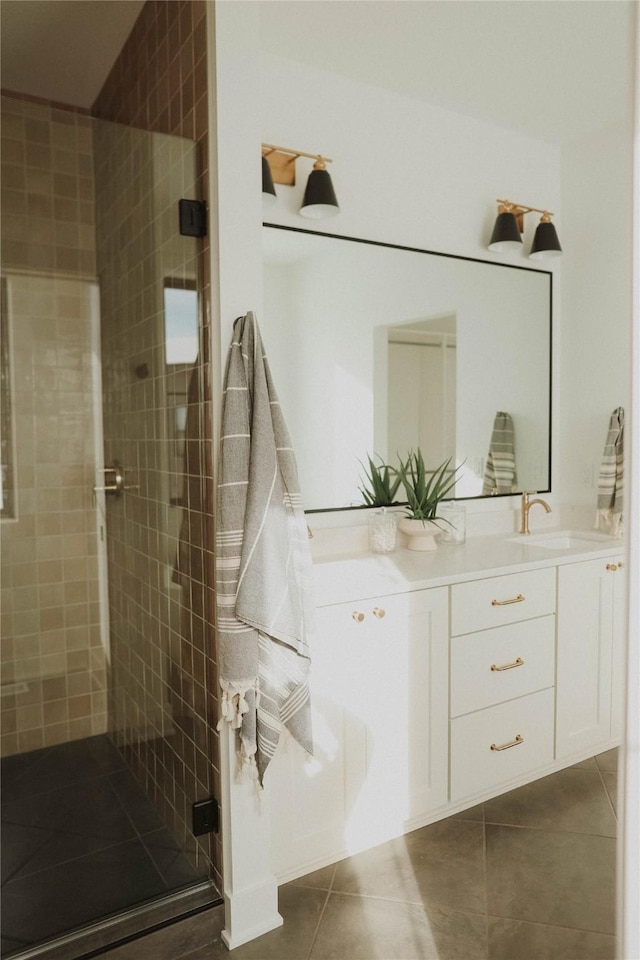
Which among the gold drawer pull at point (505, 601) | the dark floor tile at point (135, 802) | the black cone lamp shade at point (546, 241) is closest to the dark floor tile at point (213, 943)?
the dark floor tile at point (135, 802)

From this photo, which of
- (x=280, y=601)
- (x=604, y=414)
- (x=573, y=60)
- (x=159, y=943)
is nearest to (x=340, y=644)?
(x=280, y=601)

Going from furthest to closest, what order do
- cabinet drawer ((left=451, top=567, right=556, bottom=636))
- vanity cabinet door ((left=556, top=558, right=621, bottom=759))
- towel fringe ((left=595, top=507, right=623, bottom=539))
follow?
towel fringe ((left=595, top=507, right=623, bottom=539))
vanity cabinet door ((left=556, top=558, right=621, bottom=759))
cabinet drawer ((left=451, top=567, right=556, bottom=636))

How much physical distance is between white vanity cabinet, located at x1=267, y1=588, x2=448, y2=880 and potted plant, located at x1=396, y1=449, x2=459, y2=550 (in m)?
0.44

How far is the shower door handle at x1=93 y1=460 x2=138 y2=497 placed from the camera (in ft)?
6.70

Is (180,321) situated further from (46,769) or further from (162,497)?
(46,769)

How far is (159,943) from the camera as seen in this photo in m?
1.72

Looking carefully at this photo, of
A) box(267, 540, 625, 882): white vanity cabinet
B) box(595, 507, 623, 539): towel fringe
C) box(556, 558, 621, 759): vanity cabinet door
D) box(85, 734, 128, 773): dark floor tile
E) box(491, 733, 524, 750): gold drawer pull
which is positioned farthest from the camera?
box(595, 507, 623, 539): towel fringe

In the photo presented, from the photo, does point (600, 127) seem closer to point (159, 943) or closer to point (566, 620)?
point (566, 620)

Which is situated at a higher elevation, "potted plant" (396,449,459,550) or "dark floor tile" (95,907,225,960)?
"potted plant" (396,449,459,550)

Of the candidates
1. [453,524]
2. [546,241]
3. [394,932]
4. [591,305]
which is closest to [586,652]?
[453,524]

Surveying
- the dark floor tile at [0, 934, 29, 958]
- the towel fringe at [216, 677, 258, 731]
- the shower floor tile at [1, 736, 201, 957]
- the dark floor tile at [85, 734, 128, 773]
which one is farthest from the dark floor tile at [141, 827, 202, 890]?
the towel fringe at [216, 677, 258, 731]

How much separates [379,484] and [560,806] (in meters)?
1.30

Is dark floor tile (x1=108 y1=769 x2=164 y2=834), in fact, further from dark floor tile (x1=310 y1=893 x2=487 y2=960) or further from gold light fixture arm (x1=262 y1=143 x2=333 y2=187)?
gold light fixture arm (x1=262 y1=143 x2=333 y2=187)

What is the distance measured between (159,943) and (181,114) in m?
2.19
